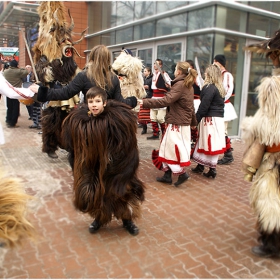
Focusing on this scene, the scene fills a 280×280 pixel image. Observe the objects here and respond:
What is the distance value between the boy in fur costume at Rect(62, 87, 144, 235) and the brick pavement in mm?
366

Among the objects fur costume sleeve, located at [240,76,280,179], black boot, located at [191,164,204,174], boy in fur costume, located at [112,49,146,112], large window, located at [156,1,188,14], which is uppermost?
large window, located at [156,1,188,14]

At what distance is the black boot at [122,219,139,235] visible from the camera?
3505mm

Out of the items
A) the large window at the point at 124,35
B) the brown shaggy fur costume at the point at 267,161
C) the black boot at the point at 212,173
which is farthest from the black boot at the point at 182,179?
the large window at the point at 124,35

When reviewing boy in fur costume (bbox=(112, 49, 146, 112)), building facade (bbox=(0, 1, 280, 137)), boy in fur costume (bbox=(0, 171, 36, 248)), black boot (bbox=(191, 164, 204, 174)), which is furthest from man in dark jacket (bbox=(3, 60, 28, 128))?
boy in fur costume (bbox=(0, 171, 36, 248))

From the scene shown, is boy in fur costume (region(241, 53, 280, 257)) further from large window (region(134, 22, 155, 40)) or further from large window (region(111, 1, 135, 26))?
large window (region(111, 1, 135, 26))

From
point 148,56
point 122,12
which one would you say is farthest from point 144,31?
point 122,12

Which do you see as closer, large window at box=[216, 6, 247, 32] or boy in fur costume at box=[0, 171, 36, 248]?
boy in fur costume at box=[0, 171, 36, 248]

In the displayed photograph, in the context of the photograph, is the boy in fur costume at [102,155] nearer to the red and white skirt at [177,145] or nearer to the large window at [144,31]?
the red and white skirt at [177,145]

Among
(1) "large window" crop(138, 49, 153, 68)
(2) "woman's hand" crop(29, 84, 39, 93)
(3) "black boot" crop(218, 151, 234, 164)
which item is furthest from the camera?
(1) "large window" crop(138, 49, 153, 68)

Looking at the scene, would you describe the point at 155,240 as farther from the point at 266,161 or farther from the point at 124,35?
the point at 124,35

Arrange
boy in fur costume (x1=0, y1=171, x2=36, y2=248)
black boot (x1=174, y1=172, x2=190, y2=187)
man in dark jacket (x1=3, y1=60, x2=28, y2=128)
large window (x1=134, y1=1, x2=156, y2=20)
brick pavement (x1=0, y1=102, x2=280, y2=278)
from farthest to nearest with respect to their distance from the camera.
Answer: large window (x1=134, y1=1, x2=156, y2=20) → man in dark jacket (x1=3, y1=60, x2=28, y2=128) → black boot (x1=174, y1=172, x2=190, y2=187) → brick pavement (x1=0, y1=102, x2=280, y2=278) → boy in fur costume (x1=0, y1=171, x2=36, y2=248)

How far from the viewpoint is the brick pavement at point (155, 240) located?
2.86 m

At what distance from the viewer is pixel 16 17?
12750mm

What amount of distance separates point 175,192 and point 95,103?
226cm
